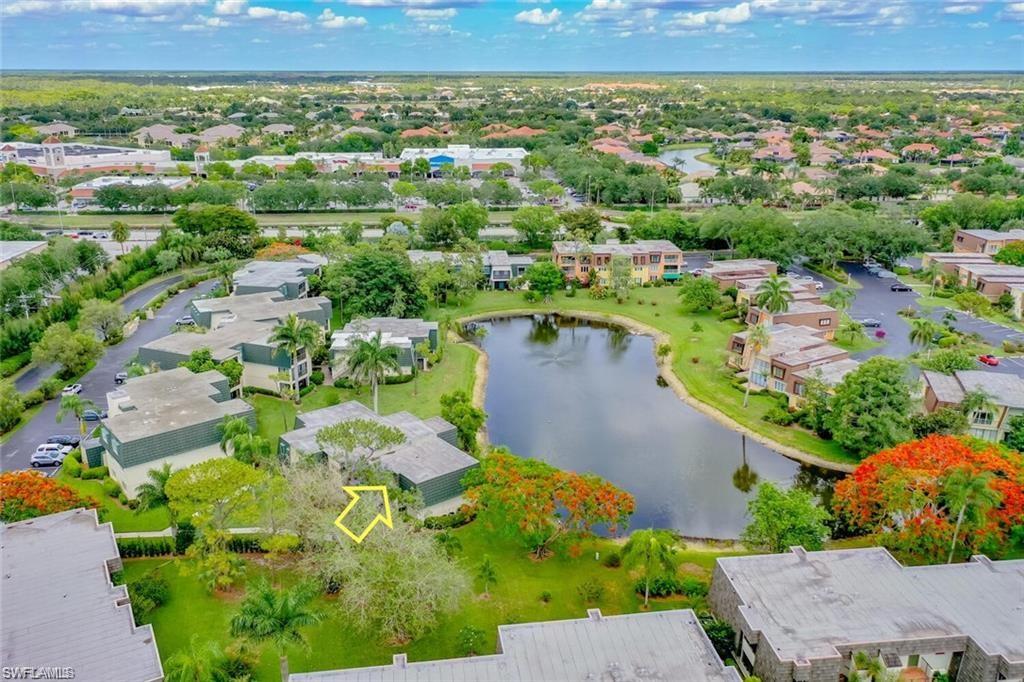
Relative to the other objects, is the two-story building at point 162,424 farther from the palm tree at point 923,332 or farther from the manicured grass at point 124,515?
the palm tree at point 923,332

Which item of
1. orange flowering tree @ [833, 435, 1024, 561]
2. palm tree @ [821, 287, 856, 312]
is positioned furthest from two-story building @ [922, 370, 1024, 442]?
palm tree @ [821, 287, 856, 312]

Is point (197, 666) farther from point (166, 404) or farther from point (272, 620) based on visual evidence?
point (166, 404)

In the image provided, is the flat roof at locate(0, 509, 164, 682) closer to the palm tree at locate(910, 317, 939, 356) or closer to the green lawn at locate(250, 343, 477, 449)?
the green lawn at locate(250, 343, 477, 449)

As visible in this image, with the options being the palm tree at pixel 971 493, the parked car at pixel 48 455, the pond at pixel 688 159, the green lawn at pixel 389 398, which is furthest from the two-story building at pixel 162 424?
the pond at pixel 688 159

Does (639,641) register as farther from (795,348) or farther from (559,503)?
(795,348)

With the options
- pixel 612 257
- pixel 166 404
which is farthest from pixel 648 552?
pixel 612 257
